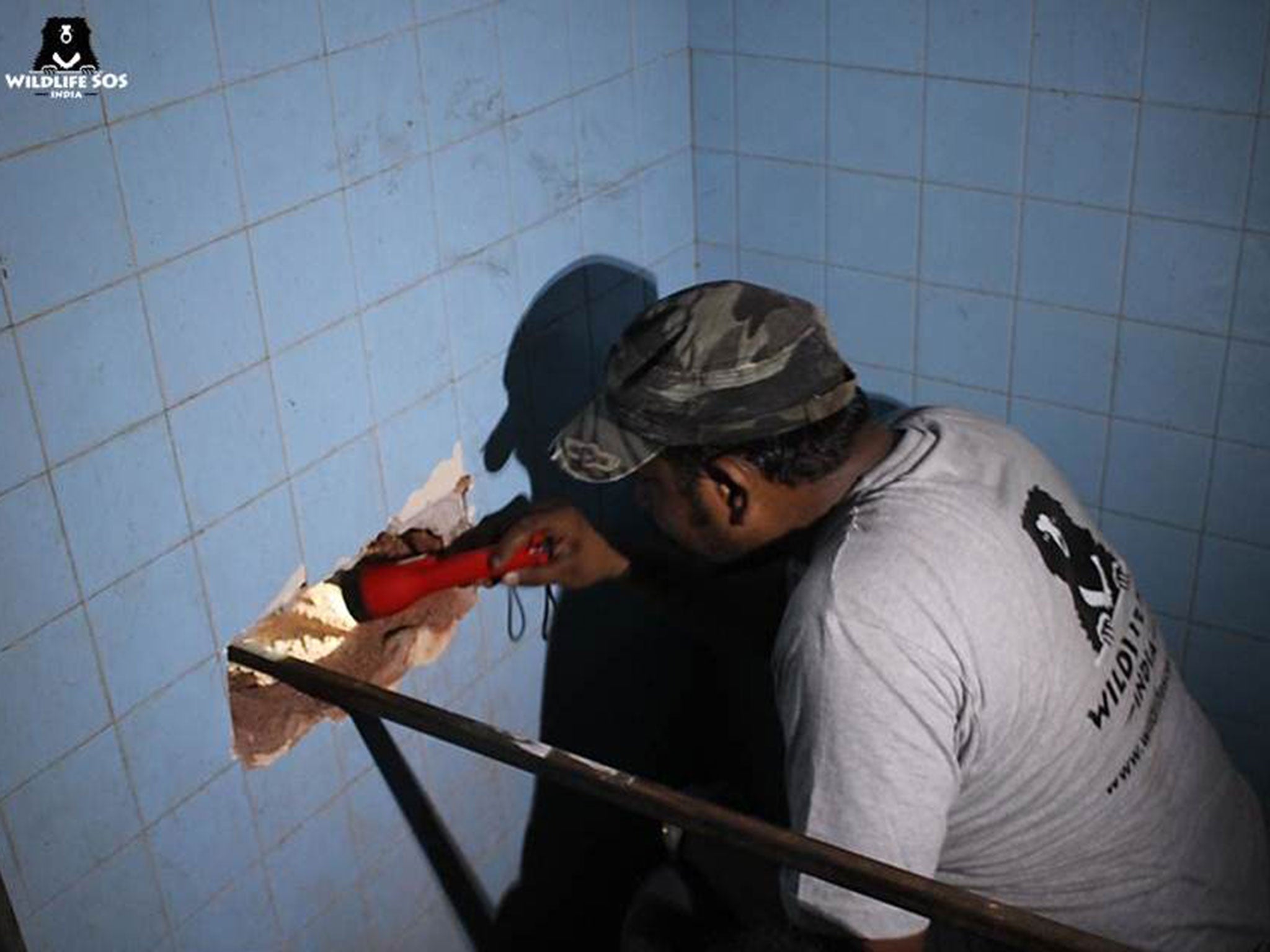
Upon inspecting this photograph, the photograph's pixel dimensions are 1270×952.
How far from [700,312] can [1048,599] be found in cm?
58

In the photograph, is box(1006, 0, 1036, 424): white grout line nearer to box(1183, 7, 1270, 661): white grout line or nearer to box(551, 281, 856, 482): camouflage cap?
box(1183, 7, 1270, 661): white grout line

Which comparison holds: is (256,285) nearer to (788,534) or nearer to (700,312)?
(700,312)

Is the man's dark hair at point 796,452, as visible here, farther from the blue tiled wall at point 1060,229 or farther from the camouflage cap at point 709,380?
the blue tiled wall at point 1060,229

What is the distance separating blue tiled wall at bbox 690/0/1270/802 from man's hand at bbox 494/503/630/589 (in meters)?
0.81

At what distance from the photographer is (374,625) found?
2.33m

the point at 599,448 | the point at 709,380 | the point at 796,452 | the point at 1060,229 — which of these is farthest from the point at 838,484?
the point at 1060,229

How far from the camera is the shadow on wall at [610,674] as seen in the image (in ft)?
8.27

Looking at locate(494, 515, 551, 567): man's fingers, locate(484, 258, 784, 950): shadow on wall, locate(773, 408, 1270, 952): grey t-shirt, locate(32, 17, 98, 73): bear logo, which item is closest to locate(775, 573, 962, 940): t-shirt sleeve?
locate(773, 408, 1270, 952): grey t-shirt

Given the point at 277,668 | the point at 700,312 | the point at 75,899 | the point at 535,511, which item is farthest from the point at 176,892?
the point at 700,312

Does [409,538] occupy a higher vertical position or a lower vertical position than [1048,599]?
lower

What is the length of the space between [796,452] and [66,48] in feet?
3.20

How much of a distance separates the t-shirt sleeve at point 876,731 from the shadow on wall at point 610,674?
0.74m

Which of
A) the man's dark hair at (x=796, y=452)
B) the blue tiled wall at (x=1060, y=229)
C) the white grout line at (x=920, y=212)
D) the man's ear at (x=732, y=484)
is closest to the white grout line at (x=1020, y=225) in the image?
the blue tiled wall at (x=1060, y=229)

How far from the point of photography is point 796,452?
73.6 inches
